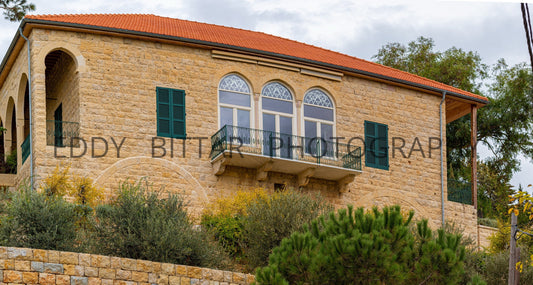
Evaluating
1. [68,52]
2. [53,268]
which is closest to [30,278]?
[53,268]

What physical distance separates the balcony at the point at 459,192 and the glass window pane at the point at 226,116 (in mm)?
8163

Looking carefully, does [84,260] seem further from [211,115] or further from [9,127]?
[9,127]

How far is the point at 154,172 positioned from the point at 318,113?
18.0ft

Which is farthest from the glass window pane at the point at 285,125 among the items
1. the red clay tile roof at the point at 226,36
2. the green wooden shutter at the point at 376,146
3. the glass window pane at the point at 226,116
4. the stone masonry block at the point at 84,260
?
the stone masonry block at the point at 84,260

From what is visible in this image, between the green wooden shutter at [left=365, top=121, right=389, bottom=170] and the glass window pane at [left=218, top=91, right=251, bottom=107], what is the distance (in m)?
4.09

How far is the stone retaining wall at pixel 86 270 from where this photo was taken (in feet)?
51.5

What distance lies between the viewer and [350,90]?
89.7ft

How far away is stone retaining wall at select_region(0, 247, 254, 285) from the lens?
15.7 m

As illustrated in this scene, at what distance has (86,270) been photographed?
16203 millimetres

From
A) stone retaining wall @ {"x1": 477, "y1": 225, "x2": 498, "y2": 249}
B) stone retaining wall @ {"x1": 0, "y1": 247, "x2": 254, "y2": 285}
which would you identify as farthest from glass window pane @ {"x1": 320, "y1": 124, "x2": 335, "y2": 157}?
stone retaining wall @ {"x1": 0, "y1": 247, "x2": 254, "y2": 285}

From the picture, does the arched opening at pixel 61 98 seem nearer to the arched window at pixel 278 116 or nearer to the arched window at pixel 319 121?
the arched window at pixel 278 116

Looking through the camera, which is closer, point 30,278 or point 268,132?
point 30,278

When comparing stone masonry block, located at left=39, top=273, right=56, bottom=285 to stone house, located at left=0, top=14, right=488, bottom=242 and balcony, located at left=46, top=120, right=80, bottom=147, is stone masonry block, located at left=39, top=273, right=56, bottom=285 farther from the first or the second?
balcony, located at left=46, top=120, right=80, bottom=147

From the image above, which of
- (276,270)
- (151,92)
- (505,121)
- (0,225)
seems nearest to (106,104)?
(151,92)
